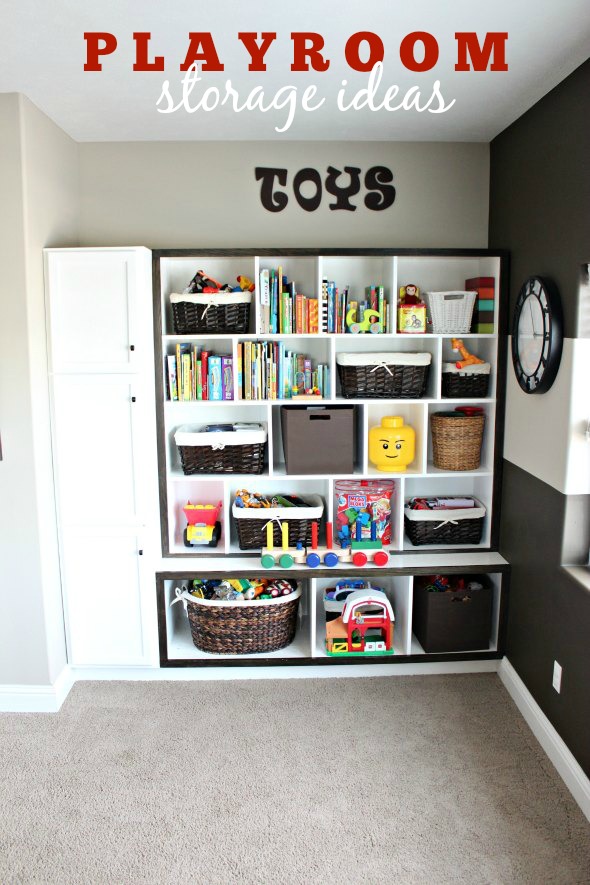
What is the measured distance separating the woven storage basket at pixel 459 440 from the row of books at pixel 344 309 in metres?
0.55

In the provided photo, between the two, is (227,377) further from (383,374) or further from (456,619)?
(456,619)

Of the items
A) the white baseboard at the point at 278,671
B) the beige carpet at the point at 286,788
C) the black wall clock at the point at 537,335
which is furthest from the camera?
the white baseboard at the point at 278,671

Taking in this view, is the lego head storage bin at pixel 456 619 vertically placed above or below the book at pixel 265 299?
below

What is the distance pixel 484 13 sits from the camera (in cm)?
209

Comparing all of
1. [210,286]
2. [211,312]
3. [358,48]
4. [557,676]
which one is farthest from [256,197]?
[557,676]

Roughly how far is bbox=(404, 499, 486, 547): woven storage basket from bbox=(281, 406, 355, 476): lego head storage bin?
1.42 ft

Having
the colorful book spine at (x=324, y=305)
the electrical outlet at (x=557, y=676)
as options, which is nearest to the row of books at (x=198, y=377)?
the colorful book spine at (x=324, y=305)

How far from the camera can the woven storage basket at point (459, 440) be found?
11.0 feet

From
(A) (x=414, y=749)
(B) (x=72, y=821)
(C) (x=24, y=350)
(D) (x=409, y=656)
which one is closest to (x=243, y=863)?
(B) (x=72, y=821)


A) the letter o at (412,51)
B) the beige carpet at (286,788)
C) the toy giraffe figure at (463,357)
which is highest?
the letter o at (412,51)

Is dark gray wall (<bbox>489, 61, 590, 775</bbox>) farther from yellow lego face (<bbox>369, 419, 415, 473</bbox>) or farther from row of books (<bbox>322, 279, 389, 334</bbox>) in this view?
row of books (<bbox>322, 279, 389, 334</bbox>)

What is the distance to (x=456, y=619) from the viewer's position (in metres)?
3.28

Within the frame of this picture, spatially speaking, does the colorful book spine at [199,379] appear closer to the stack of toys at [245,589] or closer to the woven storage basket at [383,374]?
the woven storage basket at [383,374]

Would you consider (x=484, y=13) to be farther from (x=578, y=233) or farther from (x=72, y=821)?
(x=72, y=821)
